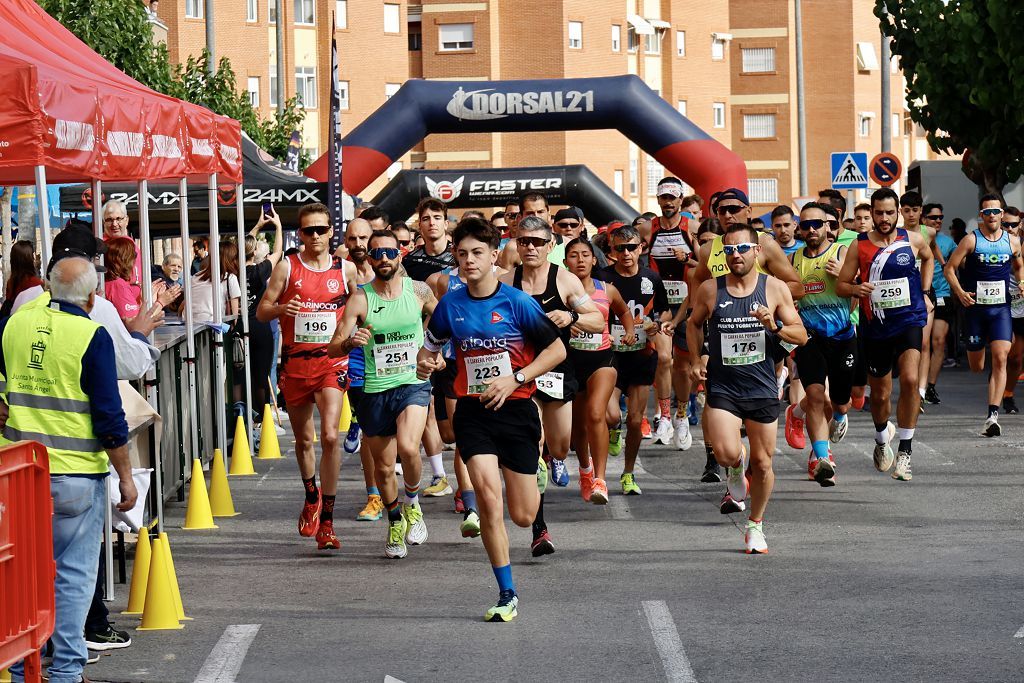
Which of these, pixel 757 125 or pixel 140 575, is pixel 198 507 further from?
pixel 757 125

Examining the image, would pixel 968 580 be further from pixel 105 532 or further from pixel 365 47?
pixel 365 47

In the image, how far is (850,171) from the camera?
28.9 meters

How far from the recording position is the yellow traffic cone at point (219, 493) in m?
12.6

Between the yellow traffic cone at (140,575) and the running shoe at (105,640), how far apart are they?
70cm

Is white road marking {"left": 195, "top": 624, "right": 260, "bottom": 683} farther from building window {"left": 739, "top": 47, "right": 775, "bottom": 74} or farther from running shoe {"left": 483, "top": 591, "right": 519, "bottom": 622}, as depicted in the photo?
building window {"left": 739, "top": 47, "right": 775, "bottom": 74}

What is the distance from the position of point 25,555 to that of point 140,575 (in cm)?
258

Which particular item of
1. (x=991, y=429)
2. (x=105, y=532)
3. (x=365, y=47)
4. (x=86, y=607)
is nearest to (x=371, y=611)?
(x=105, y=532)

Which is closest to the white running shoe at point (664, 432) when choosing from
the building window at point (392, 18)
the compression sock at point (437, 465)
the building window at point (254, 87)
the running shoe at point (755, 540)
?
the compression sock at point (437, 465)

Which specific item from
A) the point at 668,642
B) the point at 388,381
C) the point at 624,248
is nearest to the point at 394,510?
the point at 388,381

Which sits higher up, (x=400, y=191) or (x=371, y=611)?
(x=400, y=191)

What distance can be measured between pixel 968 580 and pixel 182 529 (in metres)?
5.09

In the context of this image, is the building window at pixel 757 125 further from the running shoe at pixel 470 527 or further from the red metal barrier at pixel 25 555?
the red metal barrier at pixel 25 555

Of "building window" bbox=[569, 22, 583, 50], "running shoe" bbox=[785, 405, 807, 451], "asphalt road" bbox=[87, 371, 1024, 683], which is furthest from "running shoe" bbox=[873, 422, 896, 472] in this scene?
"building window" bbox=[569, 22, 583, 50]

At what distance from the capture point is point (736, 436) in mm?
10523
